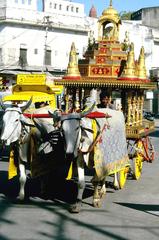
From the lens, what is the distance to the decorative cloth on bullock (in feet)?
A: 29.4

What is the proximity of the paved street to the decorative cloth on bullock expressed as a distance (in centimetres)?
71

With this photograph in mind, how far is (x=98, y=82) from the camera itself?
1264cm

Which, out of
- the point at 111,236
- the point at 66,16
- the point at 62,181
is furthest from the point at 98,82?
the point at 66,16

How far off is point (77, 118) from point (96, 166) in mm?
1011

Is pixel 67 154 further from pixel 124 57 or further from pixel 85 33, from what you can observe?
pixel 85 33

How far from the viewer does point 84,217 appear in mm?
8375

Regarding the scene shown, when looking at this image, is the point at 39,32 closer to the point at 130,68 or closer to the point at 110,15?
the point at 110,15

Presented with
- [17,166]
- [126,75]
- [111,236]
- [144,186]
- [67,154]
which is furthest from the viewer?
[126,75]

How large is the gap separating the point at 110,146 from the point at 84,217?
1.82m

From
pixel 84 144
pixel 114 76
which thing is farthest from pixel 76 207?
pixel 114 76

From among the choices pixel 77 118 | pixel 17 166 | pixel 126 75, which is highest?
pixel 126 75

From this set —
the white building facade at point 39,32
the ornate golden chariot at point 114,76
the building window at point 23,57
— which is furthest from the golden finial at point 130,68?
the building window at point 23,57

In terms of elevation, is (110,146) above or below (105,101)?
below

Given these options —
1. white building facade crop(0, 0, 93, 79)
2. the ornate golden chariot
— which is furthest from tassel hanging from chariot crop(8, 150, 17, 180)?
white building facade crop(0, 0, 93, 79)
